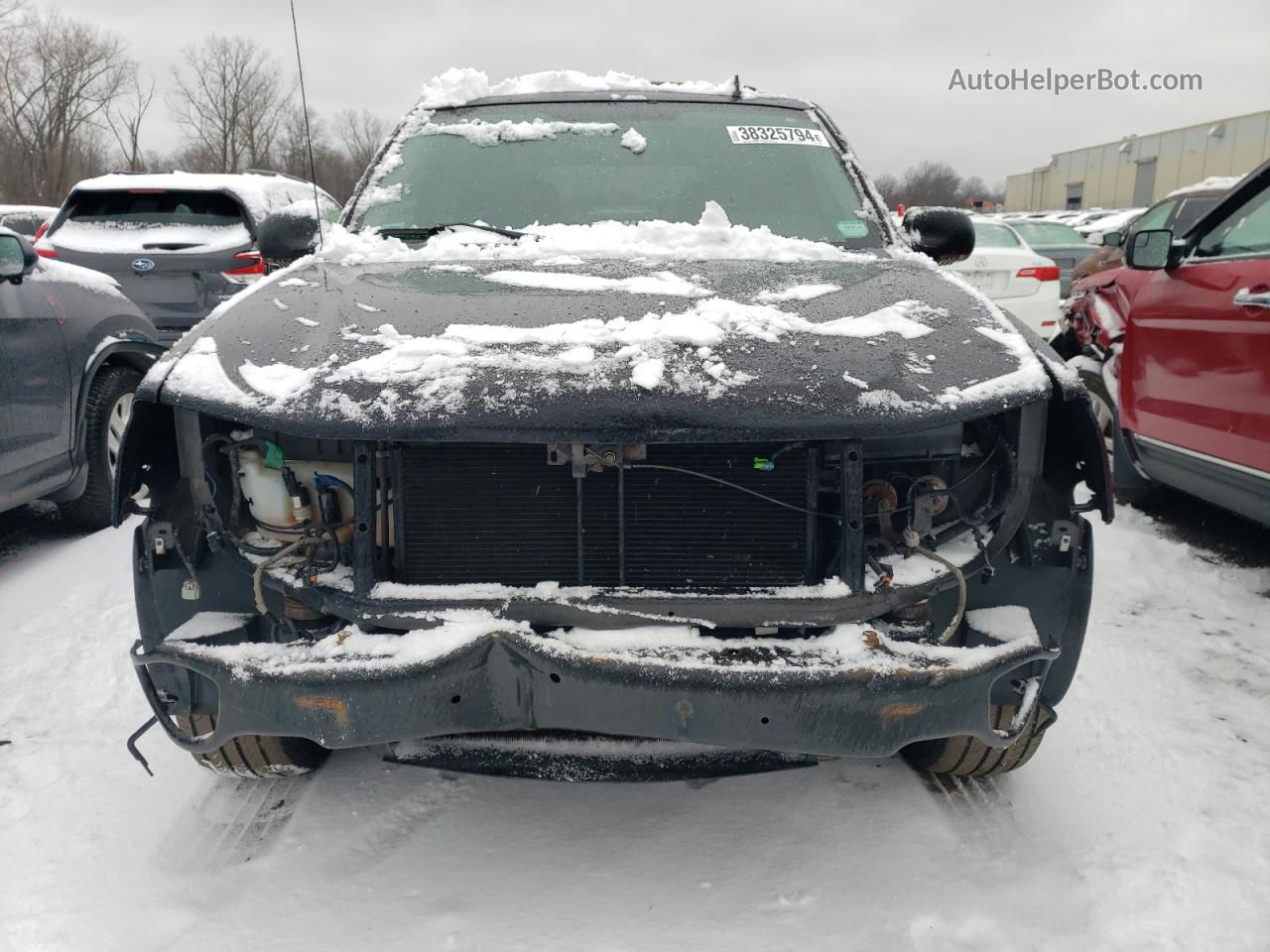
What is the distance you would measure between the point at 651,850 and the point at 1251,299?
318cm

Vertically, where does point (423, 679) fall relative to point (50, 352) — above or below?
below

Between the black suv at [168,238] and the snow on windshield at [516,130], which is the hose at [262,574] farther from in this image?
the black suv at [168,238]

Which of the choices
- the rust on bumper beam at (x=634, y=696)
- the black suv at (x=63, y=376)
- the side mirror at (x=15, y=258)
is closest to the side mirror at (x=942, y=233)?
the rust on bumper beam at (x=634, y=696)

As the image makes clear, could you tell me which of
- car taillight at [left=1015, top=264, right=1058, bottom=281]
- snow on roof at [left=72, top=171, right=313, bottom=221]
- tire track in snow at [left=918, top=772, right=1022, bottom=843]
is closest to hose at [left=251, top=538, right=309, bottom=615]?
tire track in snow at [left=918, top=772, right=1022, bottom=843]

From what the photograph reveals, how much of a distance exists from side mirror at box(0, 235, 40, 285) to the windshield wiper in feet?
6.34

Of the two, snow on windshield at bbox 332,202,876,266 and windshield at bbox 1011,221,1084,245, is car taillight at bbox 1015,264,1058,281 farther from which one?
windshield at bbox 1011,221,1084,245

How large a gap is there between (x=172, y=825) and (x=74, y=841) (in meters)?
0.23

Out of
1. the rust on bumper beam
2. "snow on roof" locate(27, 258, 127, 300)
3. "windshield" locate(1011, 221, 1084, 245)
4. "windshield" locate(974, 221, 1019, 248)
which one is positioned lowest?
the rust on bumper beam

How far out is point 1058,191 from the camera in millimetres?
67625

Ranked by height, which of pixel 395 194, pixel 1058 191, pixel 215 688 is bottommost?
pixel 215 688

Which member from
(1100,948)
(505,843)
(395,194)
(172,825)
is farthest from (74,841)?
(1100,948)

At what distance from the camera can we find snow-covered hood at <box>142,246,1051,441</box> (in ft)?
6.44

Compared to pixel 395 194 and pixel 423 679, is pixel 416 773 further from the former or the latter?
pixel 395 194

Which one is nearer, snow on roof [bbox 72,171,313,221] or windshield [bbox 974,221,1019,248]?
snow on roof [bbox 72,171,313,221]
